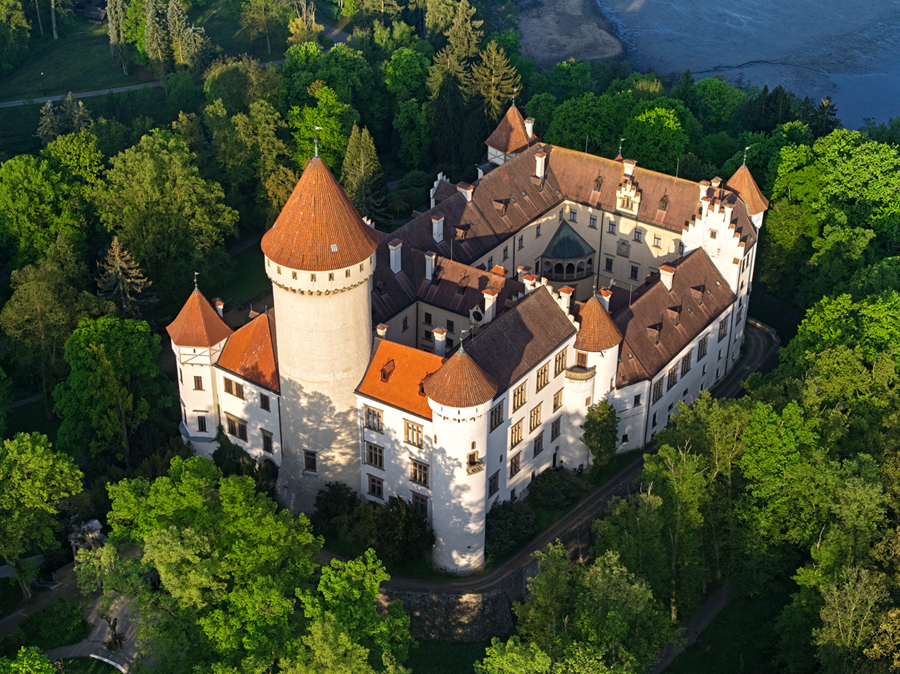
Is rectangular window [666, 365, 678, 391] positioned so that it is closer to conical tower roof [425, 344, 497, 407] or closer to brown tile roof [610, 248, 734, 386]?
brown tile roof [610, 248, 734, 386]

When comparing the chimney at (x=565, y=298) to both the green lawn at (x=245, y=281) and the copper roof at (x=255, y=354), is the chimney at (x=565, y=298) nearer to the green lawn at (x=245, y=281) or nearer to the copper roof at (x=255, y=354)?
the copper roof at (x=255, y=354)

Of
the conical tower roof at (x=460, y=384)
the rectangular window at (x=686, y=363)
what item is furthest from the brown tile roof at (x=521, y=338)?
the rectangular window at (x=686, y=363)

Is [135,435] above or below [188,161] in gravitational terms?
below

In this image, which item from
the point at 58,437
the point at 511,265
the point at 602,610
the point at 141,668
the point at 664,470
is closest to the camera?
the point at 141,668

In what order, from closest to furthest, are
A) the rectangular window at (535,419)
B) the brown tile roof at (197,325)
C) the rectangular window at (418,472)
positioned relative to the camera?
the rectangular window at (418,472)
the rectangular window at (535,419)
the brown tile roof at (197,325)

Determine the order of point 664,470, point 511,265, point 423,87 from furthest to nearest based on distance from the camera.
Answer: point 423,87 < point 511,265 < point 664,470

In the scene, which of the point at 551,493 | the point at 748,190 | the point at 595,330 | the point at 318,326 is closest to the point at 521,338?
the point at 595,330

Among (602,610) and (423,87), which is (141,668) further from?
(423,87)

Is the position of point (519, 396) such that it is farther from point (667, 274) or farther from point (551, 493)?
point (667, 274)

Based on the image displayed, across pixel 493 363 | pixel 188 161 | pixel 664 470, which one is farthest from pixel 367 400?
pixel 188 161
